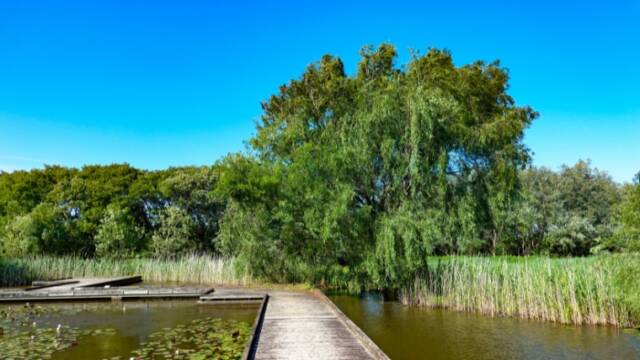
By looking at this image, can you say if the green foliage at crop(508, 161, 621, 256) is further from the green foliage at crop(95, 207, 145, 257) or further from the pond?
the green foliage at crop(95, 207, 145, 257)

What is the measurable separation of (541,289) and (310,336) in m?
6.20

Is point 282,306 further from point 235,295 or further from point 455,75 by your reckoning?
point 455,75

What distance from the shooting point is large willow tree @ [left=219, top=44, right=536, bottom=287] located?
1319 cm

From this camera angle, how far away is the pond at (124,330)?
808 cm

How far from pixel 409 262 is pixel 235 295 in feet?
18.1

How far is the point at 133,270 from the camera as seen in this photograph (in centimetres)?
2161

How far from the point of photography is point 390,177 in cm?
1434

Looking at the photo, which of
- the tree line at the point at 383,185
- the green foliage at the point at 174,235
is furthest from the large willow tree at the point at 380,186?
the green foliage at the point at 174,235

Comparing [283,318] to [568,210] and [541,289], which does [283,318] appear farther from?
[568,210]

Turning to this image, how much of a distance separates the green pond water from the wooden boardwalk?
2.85 feet

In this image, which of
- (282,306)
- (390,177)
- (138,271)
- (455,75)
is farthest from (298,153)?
(138,271)

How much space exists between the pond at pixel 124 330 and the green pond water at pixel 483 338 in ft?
9.83

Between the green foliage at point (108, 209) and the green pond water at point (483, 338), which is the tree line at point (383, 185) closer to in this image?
the green pond water at point (483, 338)

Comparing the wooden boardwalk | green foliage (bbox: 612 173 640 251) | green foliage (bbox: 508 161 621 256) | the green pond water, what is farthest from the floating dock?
green foliage (bbox: 508 161 621 256)
